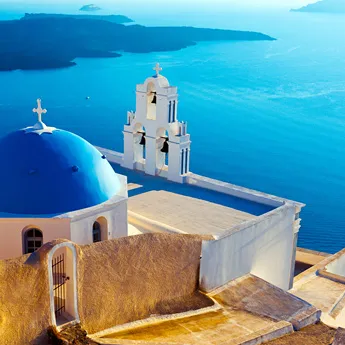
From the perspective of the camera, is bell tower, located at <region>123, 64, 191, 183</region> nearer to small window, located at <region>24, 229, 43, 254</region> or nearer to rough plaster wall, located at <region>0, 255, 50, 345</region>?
small window, located at <region>24, 229, 43, 254</region>

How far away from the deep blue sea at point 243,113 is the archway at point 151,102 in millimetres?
12249

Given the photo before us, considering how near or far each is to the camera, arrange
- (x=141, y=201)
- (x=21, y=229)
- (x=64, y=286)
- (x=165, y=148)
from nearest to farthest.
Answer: (x=64, y=286)
(x=21, y=229)
(x=141, y=201)
(x=165, y=148)

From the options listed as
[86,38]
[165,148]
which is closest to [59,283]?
[165,148]

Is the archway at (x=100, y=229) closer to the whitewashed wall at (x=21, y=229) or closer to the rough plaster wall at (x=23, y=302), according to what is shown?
the whitewashed wall at (x=21, y=229)

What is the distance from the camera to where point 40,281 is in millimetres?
8125

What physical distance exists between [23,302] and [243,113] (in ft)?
132

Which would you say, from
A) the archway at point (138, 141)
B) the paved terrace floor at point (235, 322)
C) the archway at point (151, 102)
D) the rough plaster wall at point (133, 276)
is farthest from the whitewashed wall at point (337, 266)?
the rough plaster wall at point (133, 276)

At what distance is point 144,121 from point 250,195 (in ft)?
11.5

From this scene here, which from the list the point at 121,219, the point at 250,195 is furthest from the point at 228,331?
the point at 250,195

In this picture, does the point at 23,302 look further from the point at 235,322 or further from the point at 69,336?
the point at 235,322

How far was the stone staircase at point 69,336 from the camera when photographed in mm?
8117

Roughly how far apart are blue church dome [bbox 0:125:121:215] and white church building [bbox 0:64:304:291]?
0.02 m

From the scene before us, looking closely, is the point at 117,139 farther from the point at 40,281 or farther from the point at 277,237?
the point at 40,281

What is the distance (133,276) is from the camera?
9.59 meters
